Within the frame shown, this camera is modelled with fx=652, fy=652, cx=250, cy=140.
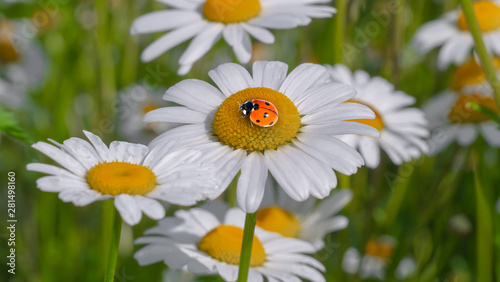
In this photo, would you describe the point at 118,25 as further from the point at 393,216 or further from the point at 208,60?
the point at 393,216

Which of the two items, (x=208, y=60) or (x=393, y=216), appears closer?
(x=393, y=216)

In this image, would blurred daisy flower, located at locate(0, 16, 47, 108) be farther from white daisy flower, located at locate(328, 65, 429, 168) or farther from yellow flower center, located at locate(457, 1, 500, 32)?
yellow flower center, located at locate(457, 1, 500, 32)

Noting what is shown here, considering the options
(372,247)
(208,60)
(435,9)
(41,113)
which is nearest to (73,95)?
(41,113)

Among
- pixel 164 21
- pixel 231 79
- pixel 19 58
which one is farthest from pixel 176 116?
pixel 19 58

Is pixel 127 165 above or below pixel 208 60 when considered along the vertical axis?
below

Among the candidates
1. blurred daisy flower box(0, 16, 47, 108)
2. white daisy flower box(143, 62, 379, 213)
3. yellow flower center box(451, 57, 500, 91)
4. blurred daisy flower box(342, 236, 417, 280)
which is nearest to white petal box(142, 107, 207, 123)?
white daisy flower box(143, 62, 379, 213)

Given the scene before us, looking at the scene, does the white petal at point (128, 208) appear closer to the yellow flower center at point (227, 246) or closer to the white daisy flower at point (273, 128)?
the white daisy flower at point (273, 128)
